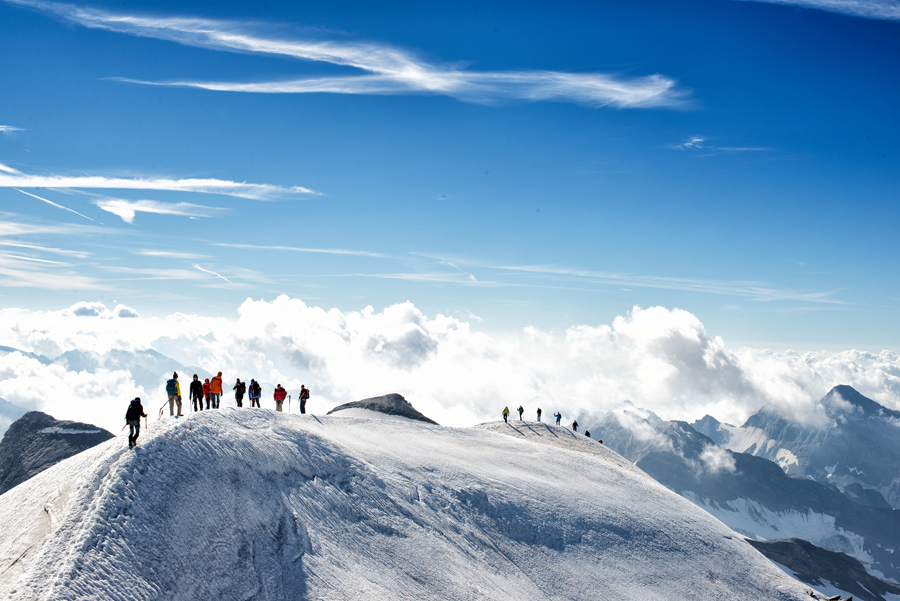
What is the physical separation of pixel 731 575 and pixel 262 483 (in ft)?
99.9

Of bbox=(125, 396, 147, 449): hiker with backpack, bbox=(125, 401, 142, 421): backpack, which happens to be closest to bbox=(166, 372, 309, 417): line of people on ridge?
bbox=(125, 396, 147, 449): hiker with backpack

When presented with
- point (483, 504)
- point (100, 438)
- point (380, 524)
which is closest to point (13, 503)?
point (380, 524)

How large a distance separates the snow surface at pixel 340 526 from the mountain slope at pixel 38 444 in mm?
79977

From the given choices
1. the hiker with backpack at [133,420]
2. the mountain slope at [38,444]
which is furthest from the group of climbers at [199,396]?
the mountain slope at [38,444]

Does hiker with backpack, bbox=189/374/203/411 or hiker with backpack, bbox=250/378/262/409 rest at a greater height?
hiker with backpack, bbox=189/374/203/411

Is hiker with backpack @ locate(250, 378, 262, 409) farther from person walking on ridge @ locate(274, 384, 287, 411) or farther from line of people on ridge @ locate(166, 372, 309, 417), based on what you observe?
person walking on ridge @ locate(274, 384, 287, 411)

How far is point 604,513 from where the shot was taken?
3481cm

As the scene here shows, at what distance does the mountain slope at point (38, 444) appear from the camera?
87.2m

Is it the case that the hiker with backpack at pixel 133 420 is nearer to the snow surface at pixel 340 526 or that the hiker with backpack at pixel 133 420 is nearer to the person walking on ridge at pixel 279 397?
the snow surface at pixel 340 526

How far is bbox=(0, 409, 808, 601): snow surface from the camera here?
18.1 meters

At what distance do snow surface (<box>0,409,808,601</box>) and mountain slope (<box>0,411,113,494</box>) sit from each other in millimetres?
79977

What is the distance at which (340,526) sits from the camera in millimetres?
25047

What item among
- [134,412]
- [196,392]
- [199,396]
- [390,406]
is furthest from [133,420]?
[390,406]

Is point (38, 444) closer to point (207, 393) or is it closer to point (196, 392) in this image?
point (207, 393)
